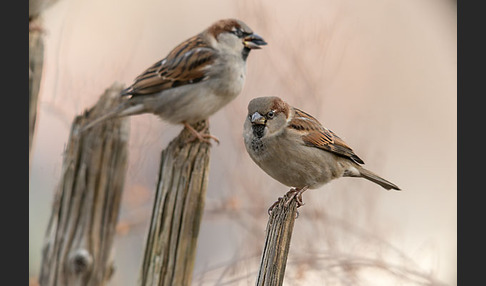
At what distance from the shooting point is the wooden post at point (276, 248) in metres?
1.71

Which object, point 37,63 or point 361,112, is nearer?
point 37,63

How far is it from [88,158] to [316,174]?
0.84m

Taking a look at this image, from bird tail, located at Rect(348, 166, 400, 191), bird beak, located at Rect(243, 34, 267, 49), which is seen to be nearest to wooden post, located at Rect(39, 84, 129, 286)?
bird beak, located at Rect(243, 34, 267, 49)

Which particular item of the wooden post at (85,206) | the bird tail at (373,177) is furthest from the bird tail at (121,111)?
the bird tail at (373,177)

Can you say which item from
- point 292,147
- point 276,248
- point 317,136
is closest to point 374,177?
point 317,136

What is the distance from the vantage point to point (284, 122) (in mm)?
2105

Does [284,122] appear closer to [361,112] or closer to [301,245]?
[301,245]

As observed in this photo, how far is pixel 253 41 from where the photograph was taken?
261cm

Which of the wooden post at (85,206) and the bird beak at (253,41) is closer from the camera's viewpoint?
the wooden post at (85,206)

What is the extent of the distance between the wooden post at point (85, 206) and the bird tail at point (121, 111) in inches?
0.7

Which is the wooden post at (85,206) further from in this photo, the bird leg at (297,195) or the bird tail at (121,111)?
the bird leg at (297,195)

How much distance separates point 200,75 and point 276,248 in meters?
1.18

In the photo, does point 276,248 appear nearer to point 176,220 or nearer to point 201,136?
point 176,220

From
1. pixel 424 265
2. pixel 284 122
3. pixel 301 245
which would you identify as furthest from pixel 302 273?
pixel 284 122
